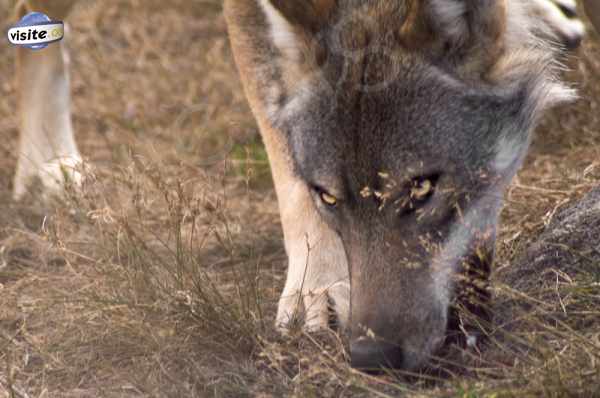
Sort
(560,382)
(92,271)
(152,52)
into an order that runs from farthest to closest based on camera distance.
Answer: (152,52) < (92,271) < (560,382)

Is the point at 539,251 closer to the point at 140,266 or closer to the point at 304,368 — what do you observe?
the point at 304,368

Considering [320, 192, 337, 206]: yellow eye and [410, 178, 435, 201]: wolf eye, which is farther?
[320, 192, 337, 206]: yellow eye

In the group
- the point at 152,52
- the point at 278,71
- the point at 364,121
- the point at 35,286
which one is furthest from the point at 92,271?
A: the point at 152,52

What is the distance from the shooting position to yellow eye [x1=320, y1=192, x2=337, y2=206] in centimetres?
295

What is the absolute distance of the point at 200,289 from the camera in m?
3.04

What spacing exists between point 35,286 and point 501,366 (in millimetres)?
1764

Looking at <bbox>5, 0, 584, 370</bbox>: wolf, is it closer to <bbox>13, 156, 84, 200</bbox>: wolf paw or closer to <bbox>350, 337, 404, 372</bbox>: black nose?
<bbox>350, 337, 404, 372</bbox>: black nose

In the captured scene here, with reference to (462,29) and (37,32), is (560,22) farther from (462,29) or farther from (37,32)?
(37,32)

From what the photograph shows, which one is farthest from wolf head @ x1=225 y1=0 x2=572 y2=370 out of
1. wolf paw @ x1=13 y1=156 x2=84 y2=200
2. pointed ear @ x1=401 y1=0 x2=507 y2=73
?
wolf paw @ x1=13 y1=156 x2=84 y2=200

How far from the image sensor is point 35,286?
3746 mm

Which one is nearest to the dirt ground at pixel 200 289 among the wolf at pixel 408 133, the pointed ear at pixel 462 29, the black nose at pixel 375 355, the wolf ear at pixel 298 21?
the black nose at pixel 375 355

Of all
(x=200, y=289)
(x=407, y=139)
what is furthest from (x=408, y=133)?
(x=200, y=289)

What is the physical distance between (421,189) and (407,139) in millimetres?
→ 134

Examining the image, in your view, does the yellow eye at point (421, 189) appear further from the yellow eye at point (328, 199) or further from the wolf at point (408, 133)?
the yellow eye at point (328, 199)
